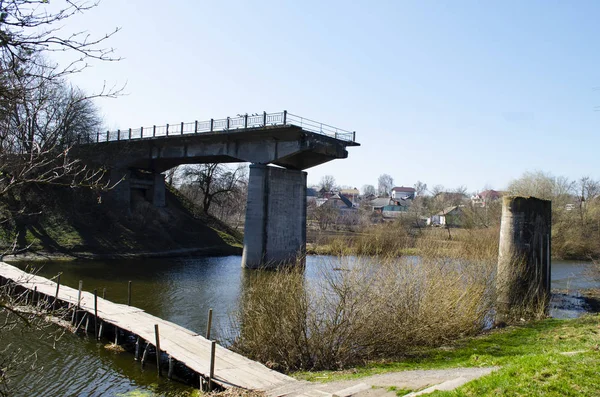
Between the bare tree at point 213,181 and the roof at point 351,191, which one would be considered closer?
the bare tree at point 213,181

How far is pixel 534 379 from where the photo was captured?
22.0 ft

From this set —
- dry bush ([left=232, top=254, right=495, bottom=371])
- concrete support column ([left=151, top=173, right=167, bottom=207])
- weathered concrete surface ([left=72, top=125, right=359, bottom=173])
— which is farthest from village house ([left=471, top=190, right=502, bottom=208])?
dry bush ([left=232, top=254, right=495, bottom=371])

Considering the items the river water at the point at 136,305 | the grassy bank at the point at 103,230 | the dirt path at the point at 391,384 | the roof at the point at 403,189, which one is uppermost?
the roof at the point at 403,189

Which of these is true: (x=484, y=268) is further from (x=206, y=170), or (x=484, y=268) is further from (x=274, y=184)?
(x=206, y=170)

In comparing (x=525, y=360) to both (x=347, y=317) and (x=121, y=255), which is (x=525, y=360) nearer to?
(x=347, y=317)

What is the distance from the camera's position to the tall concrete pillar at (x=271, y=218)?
3241 cm

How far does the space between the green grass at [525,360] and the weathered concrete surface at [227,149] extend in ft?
62.0

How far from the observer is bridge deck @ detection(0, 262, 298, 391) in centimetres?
956

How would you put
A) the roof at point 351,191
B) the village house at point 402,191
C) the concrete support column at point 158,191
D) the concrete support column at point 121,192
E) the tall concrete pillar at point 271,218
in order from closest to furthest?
the tall concrete pillar at point 271,218, the concrete support column at point 121,192, the concrete support column at point 158,191, the village house at point 402,191, the roof at point 351,191

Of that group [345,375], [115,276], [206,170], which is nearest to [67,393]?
[345,375]

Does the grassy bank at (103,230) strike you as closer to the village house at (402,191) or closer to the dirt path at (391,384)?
the dirt path at (391,384)

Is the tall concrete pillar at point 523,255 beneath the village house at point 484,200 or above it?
beneath

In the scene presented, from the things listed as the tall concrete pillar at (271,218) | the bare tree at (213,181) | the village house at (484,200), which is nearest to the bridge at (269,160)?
the tall concrete pillar at (271,218)

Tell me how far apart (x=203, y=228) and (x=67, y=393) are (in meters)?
35.0
